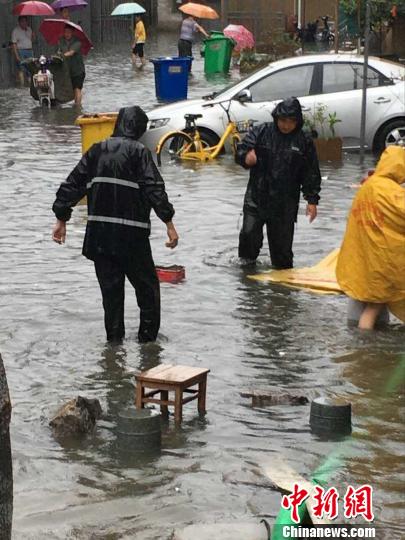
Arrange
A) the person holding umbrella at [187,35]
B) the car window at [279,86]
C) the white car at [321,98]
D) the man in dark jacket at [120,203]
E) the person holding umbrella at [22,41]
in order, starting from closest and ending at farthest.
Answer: the man in dark jacket at [120,203], the white car at [321,98], the car window at [279,86], the person holding umbrella at [22,41], the person holding umbrella at [187,35]

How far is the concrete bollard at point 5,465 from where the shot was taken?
4.54 metres

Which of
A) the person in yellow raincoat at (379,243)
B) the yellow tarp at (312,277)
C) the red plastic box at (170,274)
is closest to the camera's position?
the person in yellow raincoat at (379,243)

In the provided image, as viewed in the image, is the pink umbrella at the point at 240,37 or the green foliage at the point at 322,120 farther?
the pink umbrella at the point at 240,37

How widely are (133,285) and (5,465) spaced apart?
5.16m

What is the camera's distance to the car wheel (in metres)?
19.1

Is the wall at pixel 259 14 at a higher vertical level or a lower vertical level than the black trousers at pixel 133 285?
higher

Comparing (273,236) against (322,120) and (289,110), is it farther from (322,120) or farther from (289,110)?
(322,120)

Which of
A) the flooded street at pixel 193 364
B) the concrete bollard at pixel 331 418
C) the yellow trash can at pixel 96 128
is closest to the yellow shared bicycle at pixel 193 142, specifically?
the yellow trash can at pixel 96 128

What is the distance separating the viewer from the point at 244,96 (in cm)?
1880

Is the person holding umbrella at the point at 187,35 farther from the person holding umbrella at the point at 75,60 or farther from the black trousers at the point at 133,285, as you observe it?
the black trousers at the point at 133,285

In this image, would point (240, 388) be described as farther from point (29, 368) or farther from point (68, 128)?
point (68, 128)

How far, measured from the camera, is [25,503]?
269 inches

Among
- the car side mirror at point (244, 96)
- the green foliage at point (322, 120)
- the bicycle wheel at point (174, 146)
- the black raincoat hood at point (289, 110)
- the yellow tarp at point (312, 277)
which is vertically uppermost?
the black raincoat hood at point (289, 110)

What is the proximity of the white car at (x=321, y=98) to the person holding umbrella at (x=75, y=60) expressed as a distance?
7907 mm
